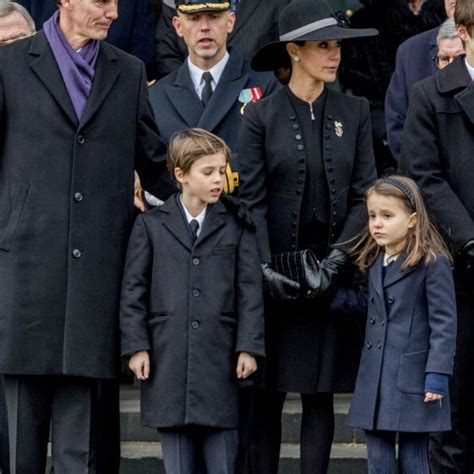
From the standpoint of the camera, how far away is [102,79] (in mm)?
5723

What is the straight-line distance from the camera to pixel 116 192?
226 inches

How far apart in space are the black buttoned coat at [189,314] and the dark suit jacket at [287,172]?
0.31 meters

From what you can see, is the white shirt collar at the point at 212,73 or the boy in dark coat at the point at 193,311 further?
the white shirt collar at the point at 212,73

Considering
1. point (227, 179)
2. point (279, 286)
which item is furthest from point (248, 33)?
point (279, 286)

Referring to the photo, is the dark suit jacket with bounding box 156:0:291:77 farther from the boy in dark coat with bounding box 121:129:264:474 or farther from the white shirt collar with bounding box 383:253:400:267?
the white shirt collar with bounding box 383:253:400:267

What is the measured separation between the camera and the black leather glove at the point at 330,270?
5.90m

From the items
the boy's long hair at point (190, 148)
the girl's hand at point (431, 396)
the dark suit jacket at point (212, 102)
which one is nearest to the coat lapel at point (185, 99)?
the dark suit jacket at point (212, 102)

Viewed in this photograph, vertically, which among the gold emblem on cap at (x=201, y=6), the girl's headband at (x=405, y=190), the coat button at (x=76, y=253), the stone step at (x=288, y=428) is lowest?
the stone step at (x=288, y=428)

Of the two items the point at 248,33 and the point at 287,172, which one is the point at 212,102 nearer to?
the point at 287,172

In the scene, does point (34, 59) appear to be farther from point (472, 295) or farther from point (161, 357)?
point (472, 295)

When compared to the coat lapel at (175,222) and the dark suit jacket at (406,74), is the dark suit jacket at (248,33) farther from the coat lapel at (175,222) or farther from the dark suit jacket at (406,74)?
the coat lapel at (175,222)

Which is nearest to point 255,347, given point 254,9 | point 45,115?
point 45,115

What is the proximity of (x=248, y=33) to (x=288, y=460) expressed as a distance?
78.5 inches

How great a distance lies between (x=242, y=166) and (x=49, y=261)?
0.94 metres
